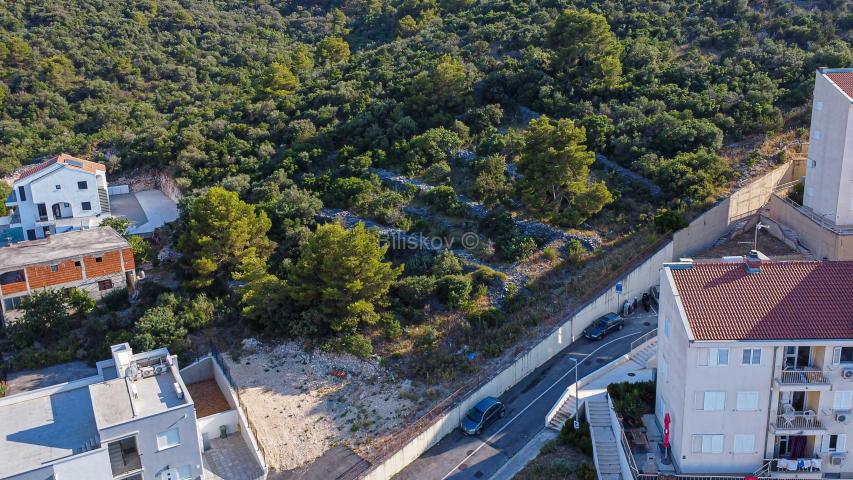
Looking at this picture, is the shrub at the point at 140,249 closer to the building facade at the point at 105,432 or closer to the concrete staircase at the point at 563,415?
the building facade at the point at 105,432

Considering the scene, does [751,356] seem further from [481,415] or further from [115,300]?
[115,300]

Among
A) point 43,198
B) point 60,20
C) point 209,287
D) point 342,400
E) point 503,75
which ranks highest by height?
point 60,20

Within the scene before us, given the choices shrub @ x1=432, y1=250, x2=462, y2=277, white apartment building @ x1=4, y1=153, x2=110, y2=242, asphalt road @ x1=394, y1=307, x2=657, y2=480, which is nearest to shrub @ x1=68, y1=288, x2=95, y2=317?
white apartment building @ x1=4, y1=153, x2=110, y2=242

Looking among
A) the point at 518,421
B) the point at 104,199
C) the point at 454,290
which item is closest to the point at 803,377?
the point at 518,421

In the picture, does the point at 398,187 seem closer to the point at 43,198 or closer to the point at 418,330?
the point at 418,330

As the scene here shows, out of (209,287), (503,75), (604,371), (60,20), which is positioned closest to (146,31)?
(60,20)

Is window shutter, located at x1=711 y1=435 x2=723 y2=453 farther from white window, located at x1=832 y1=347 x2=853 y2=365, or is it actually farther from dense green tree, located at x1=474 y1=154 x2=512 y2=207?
dense green tree, located at x1=474 y1=154 x2=512 y2=207
